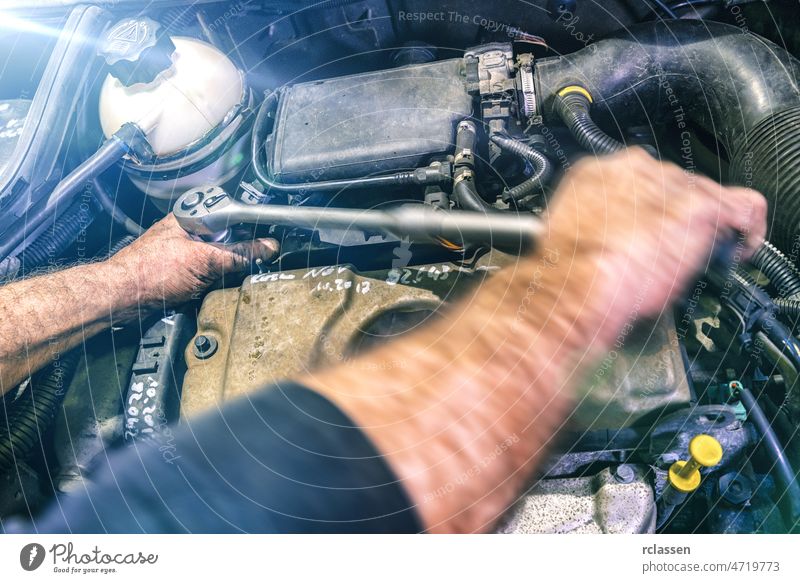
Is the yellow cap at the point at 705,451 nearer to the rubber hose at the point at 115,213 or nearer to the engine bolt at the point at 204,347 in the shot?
the engine bolt at the point at 204,347

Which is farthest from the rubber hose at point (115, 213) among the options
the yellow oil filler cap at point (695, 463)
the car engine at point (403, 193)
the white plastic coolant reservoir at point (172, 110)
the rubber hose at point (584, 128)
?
the yellow oil filler cap at point (695, 463)

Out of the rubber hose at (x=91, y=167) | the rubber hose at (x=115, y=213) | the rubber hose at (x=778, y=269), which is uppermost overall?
the rubber hose at (x=91, y=167)

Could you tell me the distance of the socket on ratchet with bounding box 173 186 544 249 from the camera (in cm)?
91

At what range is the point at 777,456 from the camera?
30.7 inches

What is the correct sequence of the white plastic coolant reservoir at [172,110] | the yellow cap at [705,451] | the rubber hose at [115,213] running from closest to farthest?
the yellow cap at [705,451] → the white plastic coolant reservoir at [172,110] → the rubber hose at [115,213]

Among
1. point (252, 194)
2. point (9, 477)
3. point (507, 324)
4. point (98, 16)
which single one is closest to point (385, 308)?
point (507, 324)

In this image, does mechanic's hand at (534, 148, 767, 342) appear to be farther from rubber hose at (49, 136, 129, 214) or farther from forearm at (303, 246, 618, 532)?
rubber hose at (49, 136, 129, 214)

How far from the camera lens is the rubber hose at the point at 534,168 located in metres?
0.93

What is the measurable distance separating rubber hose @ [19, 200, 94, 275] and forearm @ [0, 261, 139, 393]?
0.07 metres

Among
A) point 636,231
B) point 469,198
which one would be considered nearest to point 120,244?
point 469,198

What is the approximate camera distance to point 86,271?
3.58 ft

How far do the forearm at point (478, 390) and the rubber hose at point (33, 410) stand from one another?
1.75ft

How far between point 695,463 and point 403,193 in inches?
25.0

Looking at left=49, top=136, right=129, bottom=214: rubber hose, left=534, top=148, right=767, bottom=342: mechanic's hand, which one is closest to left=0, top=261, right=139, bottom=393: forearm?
left=49, top=136, right=129, bottom=214: rubber hose
